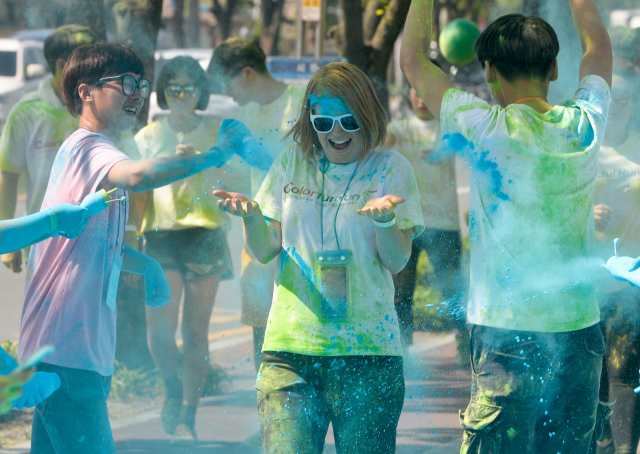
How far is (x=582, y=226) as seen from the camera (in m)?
2.25

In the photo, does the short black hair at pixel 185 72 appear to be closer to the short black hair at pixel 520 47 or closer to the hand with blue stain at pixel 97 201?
the hand with blue stain at pixel 97 201

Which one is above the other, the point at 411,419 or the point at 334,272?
the point at 334,272

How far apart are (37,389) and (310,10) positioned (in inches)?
186

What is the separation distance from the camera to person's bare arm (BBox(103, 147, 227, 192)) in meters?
2.27

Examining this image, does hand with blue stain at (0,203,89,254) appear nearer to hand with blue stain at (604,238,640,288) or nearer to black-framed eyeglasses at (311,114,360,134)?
black-framed eyeglasses at (311,114,360,134)

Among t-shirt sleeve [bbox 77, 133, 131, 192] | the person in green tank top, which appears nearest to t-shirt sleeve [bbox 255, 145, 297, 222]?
t-shirt sleeve [bbox 77, 133, 131, 192]

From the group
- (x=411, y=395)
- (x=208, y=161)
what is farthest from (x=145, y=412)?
(x=208, y=161)

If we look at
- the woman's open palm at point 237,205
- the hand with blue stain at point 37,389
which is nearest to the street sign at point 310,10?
the woman's open palm at point 237,205

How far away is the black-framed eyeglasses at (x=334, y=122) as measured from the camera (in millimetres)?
2328

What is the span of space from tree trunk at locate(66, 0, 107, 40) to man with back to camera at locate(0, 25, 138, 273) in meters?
0.64

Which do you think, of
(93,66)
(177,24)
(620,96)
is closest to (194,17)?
(177,24)

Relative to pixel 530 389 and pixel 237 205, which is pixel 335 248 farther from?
pixel 530 389

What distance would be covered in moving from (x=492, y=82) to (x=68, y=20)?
2.75m

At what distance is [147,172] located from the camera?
228 centimetres
